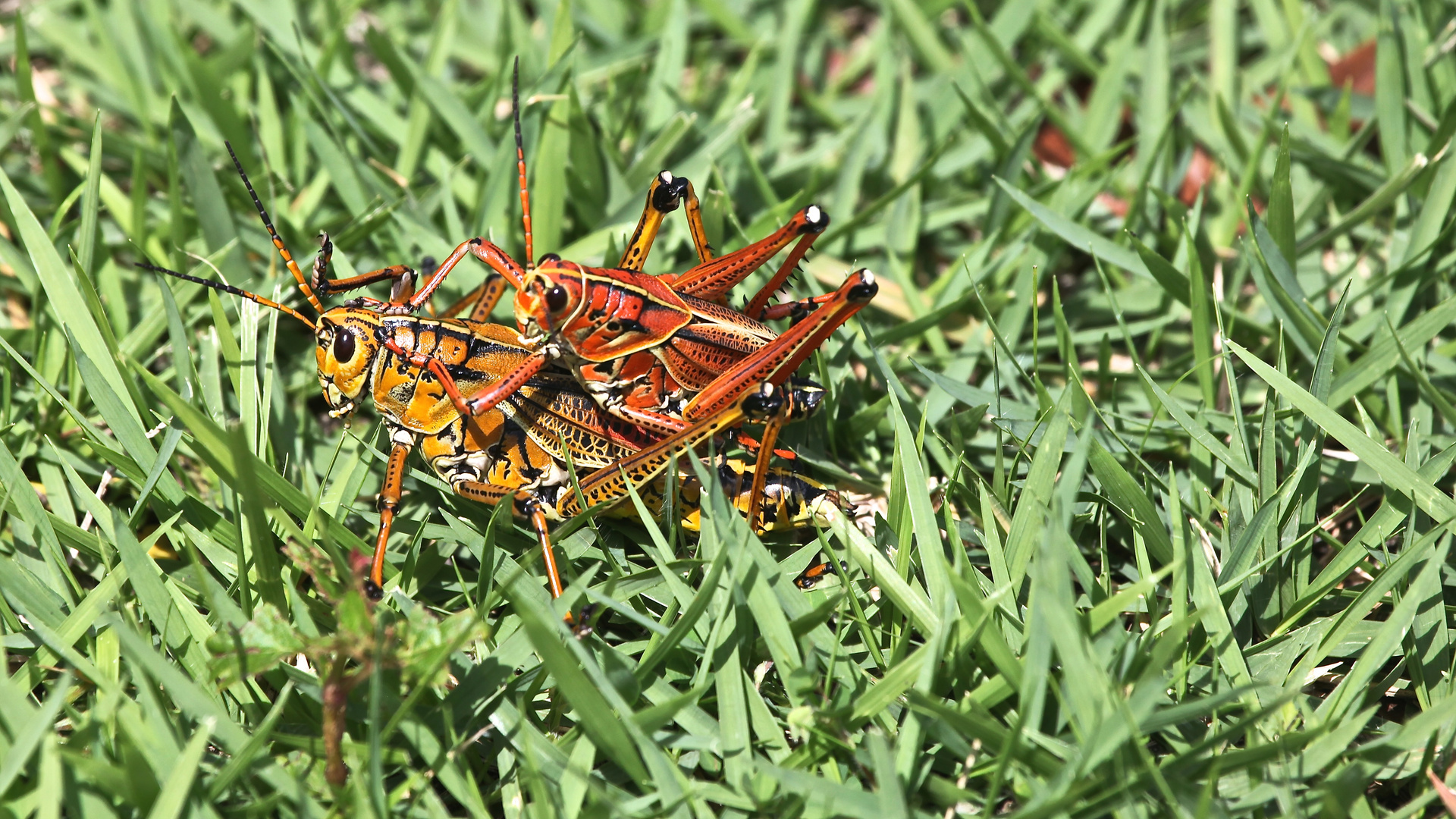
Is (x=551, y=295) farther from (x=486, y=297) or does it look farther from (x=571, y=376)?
Result: (x=486, y=297)

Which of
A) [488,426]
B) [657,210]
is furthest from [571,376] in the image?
[657,210]

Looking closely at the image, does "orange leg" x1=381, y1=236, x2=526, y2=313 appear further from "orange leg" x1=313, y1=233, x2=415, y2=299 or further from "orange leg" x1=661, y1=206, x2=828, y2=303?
"orange leg" x1=661, y1=206, x2=828, y2=303

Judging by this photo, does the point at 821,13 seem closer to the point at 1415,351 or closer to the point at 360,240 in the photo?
the point at 360,240

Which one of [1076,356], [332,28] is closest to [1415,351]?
[1076,356]

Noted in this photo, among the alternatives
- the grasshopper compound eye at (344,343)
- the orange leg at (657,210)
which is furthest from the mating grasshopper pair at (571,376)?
the orange leg at (657,210)

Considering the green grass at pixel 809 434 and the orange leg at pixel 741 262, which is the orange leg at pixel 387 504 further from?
the orange leg at pixel 741 262
